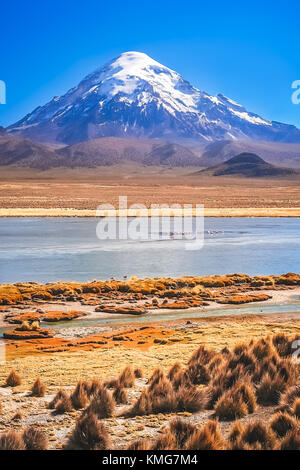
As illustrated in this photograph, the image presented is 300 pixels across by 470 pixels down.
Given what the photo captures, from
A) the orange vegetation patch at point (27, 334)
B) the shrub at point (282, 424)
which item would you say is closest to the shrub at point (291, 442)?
the shrub at point (282, 424)

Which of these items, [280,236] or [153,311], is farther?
[280,236]

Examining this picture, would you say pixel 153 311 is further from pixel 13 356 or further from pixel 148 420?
pixel 148 420

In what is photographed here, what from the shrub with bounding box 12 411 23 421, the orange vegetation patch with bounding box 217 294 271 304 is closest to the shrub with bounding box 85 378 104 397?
the shrub with bounding box 12 411 23 421

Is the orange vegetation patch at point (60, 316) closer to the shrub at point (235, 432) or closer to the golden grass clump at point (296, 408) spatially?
the golden grass clump at point (296, 408)

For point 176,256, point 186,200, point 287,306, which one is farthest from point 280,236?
point 186,200

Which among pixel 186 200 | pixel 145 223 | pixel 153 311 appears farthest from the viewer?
pixel 186 200

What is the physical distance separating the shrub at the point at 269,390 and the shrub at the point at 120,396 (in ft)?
6.65

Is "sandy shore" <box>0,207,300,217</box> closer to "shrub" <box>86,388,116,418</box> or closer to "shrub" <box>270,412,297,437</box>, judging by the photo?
Answer: "shrub" <box>86,388,116,418</box>

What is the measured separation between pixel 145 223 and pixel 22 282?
2969 centimetres

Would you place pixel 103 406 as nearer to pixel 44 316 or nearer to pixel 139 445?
pixel 139 445

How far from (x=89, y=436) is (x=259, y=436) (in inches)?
81.4

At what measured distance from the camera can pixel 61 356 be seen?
40.5 ft

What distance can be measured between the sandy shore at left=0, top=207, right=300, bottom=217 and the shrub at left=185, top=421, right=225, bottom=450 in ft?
172
